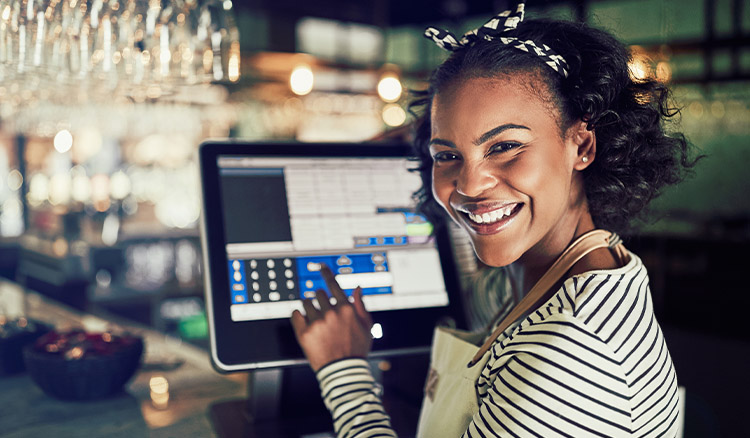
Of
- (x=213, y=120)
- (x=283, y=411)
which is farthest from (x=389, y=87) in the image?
(x=283, y=411)

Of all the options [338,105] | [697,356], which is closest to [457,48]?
[697,356]

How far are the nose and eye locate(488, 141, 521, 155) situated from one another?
0.8 inches

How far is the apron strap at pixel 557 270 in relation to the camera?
767 mm

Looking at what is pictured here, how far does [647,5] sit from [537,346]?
6.64 m

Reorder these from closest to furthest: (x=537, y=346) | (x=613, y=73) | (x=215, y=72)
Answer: (x=537, y=346), (x=613, y=73), (x=215, y=72)

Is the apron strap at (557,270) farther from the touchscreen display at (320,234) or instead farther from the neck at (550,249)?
the touchscreen display at (320,234)

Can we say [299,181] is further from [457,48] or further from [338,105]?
[338,105]

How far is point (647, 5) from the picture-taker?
6.36 metres

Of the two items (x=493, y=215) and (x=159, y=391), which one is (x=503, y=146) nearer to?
(x=493, y=215)

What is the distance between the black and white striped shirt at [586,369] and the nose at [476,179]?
16cm

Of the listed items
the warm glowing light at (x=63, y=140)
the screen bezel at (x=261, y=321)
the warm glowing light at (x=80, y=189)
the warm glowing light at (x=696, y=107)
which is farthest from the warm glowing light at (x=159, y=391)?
the warm glowing light at (x=696, y=107)

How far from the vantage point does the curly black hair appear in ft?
2.54

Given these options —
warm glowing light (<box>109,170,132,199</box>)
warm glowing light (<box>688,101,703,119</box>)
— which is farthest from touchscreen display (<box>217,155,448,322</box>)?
warm glowing light (<box>688,101,703,119</box>)

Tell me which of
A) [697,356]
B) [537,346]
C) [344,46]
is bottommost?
[697,356]
